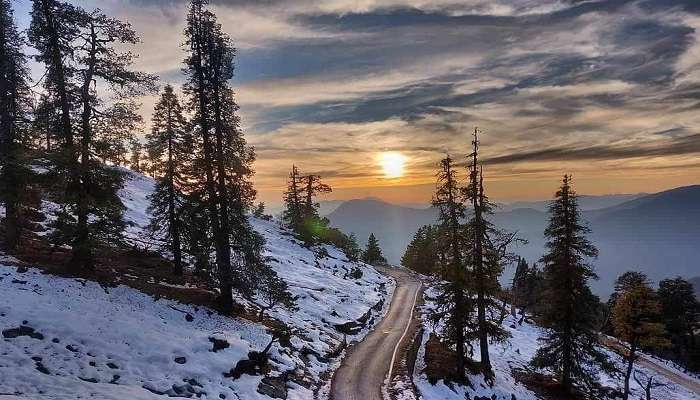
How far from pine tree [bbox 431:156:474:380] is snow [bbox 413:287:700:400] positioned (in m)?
1.86

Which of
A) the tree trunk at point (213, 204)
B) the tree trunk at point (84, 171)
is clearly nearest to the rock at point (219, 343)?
the tree trunk at point (213, 204)

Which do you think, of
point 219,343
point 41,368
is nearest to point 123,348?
point 41,368

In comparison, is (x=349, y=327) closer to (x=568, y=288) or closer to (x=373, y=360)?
(x=373, y=360)

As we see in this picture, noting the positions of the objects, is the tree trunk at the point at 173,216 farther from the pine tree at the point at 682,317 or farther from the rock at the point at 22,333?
the pine tree at the point at 682,317

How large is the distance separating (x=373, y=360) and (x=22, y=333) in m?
18.9

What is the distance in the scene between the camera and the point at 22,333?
15.5 m

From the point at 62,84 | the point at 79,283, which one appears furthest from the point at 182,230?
the point at 62,84

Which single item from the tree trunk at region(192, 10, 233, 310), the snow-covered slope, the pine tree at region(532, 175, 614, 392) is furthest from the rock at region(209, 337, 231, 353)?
the pine tree at region(532, 175, 614, 392)

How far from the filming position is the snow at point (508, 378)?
24284mm

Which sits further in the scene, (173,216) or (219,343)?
(173,216)

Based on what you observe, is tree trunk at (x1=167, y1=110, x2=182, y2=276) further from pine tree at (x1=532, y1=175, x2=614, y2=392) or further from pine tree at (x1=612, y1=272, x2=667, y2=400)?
pine tree at (x1=612, y1=272, x2=667, y2=400)

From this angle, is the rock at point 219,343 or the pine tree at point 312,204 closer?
the rock at point 219,343

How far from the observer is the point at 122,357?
16.3 m

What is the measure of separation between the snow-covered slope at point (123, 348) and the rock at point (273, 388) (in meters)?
0.11
